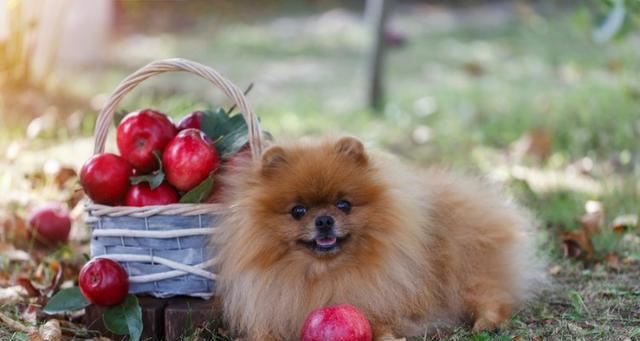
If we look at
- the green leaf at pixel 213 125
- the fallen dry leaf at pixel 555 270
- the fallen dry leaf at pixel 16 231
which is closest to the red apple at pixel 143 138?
the green leaf at pixel 213 125

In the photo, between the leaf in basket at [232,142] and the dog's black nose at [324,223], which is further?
the leaf in basket at [232,142]

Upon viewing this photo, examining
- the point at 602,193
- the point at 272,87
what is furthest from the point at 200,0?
the point at 602,193

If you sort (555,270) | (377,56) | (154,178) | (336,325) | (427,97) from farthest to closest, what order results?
(427,97), (377,56), (555,270), (154,178), (336,325)

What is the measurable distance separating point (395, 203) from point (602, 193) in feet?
7.88

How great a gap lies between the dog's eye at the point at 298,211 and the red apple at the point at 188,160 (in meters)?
0.39

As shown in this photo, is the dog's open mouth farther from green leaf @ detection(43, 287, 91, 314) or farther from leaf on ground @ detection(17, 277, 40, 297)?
leaf on ground @ detection(17, 277, 40, 297)

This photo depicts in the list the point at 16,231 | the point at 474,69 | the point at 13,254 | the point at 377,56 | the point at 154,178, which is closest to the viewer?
the point at 154,178

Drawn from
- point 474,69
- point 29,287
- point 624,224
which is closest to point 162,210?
point 29,287

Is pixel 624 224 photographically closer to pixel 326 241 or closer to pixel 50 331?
pixel 326 241

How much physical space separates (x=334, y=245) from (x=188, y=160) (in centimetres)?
59

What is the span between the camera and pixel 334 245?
2.78 metres

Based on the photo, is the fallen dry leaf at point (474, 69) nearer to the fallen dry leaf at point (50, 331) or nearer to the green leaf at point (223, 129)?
the green leaf at point (223, 129)

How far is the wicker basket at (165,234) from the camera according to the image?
2951 mm

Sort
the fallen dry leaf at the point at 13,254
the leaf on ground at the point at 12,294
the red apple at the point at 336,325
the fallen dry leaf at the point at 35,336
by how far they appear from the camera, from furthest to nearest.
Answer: the fallen dry leaf at the point at 13,254, the leaf on ground at the point at 12,294, the fallen dry leaf at the point at 35,336, the red apple at the point at 336,325
